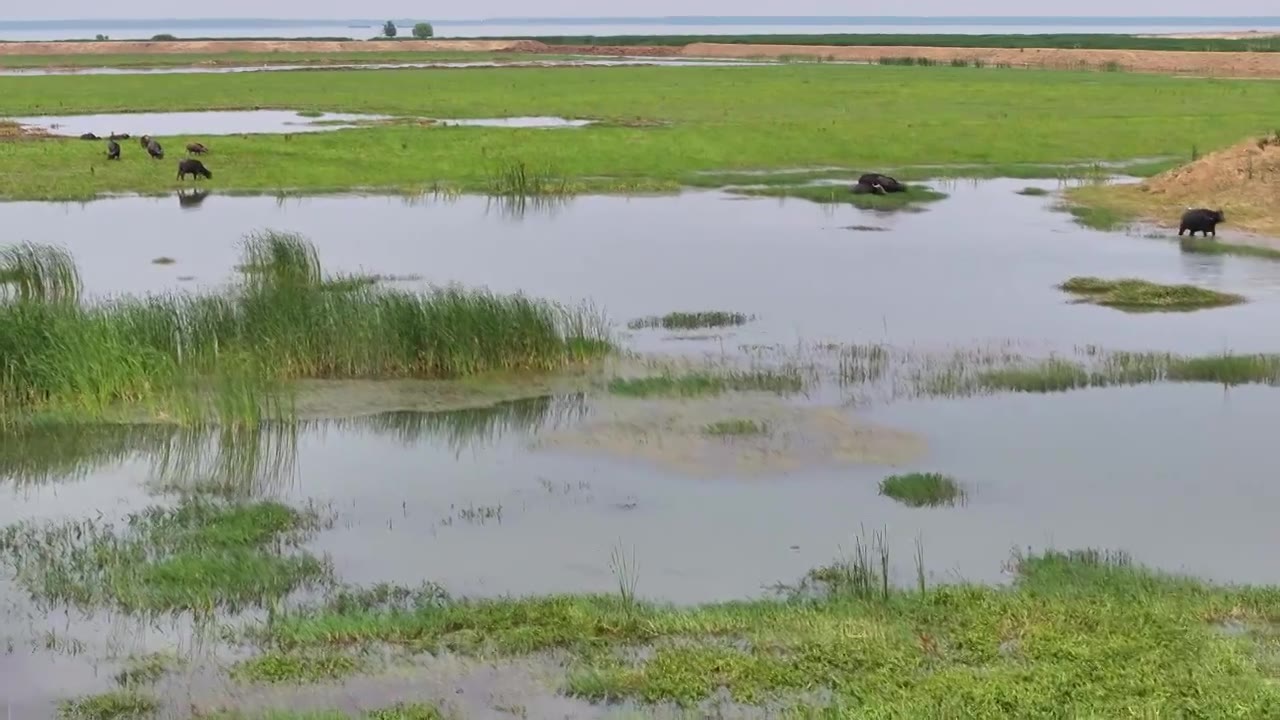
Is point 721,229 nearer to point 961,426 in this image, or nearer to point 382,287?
point 382,287

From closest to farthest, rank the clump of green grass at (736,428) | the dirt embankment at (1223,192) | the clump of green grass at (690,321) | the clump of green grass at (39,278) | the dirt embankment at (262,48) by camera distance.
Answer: the clump of green grass at (736,428), the clump of green grass at (39,278), the clump of green grass at (690,321), the dirt embankment at (1223,192), the dirt embankment at (262,48)

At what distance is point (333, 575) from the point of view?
37.2ft

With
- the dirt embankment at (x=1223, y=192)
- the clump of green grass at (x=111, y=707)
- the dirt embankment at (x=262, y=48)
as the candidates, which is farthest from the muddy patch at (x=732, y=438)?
the dirt embankment at (x=262, y=48)

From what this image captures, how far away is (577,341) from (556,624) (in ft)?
29.9

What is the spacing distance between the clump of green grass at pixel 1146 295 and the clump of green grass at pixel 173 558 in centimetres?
1422

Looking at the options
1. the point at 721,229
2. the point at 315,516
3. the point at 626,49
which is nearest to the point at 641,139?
the point at 721,229

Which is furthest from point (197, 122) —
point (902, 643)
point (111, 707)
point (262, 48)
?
point (262, 48)

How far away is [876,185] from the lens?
35438 mm

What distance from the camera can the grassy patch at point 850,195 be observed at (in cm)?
3438

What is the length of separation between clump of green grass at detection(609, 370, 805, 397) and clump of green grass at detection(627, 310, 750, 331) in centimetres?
315

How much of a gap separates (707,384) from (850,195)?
1877 centimetres

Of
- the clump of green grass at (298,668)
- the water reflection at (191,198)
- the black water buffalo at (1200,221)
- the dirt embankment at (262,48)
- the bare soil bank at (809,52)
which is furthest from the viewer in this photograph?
the dirt embankment at (262,48)

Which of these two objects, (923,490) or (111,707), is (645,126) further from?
(111,707)

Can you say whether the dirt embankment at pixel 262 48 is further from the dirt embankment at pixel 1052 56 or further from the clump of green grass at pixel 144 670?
the clump of green grass at pixel 144 670
